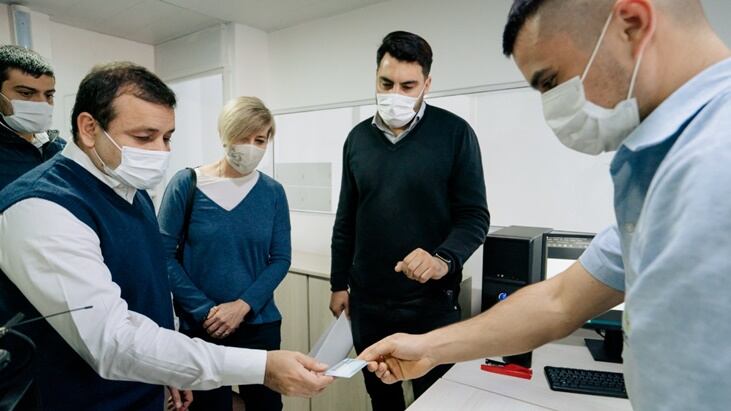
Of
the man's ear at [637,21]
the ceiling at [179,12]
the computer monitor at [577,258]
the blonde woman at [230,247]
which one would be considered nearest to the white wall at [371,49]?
the ceiling at [179,12]

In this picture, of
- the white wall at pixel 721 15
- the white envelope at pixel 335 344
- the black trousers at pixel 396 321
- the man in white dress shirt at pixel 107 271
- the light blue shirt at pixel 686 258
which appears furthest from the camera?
the white wall at pixel 721 15

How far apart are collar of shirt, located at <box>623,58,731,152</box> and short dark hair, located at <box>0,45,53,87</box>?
2.25 m

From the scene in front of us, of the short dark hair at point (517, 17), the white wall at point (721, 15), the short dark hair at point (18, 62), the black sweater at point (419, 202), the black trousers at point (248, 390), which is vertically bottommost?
the black trousers at point (248, 390)

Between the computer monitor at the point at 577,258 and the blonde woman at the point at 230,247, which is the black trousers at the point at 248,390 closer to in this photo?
the blonde woman at the point at 230,247

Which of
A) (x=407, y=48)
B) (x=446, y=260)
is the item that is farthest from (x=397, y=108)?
(x=446, y=260)

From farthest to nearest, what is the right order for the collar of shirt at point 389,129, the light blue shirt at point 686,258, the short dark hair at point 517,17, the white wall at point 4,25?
the white wall at point 4,25, the collar of shirt at point 389,129, the short dark hair at point 517,17, the light blue shirt at point 686,258

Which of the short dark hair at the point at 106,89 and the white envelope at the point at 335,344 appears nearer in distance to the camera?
the short dark hair at the point at 106,89

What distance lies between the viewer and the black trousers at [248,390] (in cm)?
159

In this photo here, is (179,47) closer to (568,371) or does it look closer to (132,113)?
(132,113)

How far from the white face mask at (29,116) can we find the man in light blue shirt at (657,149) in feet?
6.52

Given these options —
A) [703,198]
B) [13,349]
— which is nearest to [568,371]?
[703,198]

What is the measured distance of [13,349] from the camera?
2.20 ft

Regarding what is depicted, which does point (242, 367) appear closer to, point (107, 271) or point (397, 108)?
point (107, 271)

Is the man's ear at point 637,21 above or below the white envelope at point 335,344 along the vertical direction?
above
